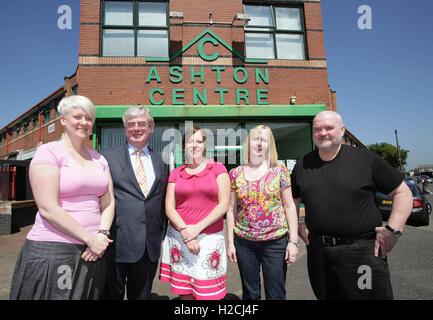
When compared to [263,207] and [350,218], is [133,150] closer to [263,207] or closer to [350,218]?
[263,207]

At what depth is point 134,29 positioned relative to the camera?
8039 millimetres

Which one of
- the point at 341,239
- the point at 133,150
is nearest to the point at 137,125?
the point at 133,150

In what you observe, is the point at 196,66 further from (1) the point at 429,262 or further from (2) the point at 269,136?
(1) the point at 429,262

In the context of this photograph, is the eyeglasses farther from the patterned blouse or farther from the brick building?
the brick building

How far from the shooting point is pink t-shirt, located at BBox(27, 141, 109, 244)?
1662 millimetres

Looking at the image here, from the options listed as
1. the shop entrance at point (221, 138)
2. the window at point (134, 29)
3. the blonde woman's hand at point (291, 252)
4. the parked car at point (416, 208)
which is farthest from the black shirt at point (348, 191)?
the window at point (134, 29)

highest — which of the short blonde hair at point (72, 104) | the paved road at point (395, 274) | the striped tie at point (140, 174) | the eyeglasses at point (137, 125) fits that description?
the short blonde hair at point (72, 104)

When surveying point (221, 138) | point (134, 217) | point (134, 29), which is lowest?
point (134, 217)

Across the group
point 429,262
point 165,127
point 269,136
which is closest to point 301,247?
point 429,262

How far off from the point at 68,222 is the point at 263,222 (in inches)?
61.2

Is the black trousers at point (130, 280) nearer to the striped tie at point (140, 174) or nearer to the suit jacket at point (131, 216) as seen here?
the suit jacket at point (131, 216)

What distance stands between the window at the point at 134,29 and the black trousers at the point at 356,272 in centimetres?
796

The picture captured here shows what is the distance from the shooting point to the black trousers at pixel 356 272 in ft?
6.25

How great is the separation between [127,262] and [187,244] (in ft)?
1.71
